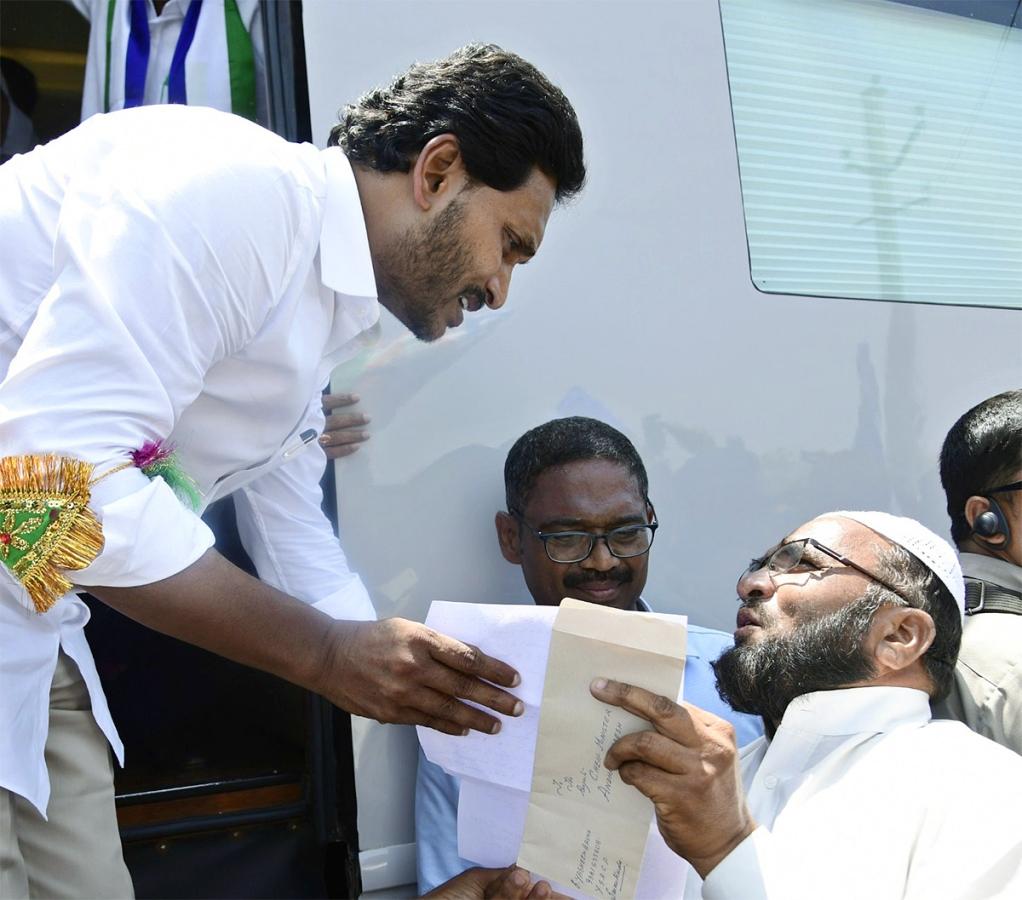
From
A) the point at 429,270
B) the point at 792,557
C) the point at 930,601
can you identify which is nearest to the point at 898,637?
the point at 930,601

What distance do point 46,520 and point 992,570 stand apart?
1.92 meters

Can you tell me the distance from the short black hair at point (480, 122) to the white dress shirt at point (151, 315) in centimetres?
9

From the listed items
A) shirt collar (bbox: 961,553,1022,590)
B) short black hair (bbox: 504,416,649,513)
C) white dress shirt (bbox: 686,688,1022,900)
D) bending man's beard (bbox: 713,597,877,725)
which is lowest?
white dress shirt (bbox: 686,688,1022,900)

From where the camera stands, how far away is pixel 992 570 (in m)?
2.24

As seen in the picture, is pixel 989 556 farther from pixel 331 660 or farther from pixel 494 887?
pixel 331 660

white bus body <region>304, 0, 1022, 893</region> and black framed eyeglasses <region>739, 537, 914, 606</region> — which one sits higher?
white bus body <region>304, 0, 1022, 893</region>

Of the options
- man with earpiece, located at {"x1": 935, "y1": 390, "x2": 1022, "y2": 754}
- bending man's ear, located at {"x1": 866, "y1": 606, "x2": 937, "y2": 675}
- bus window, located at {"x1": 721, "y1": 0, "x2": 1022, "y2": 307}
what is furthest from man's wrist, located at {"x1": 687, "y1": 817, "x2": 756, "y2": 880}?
bus window, located at {"x1": 721, "y1": 0, "x2": 1022, "y2": 307}

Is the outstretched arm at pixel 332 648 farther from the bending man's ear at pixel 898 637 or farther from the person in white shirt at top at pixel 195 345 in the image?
the bending man's ear at pixel 898 637

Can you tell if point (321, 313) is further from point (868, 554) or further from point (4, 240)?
point (868, 554)

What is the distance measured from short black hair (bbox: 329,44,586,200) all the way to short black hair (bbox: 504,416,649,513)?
2.22ft

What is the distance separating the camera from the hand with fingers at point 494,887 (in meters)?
1.67

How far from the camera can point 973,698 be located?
6.41 ft

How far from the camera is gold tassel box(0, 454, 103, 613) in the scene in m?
1.25

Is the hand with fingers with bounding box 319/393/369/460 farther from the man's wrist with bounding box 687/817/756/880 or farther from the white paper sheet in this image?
the man's wrist with bounding box 687/817/756/880
